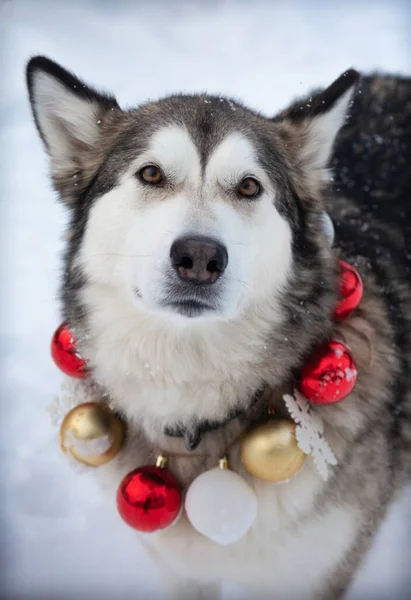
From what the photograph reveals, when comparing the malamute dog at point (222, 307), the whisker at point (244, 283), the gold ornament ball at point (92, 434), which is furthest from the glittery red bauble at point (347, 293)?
the gold ornament ball at point (92, 434)

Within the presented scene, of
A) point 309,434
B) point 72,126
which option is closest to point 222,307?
point 309,434

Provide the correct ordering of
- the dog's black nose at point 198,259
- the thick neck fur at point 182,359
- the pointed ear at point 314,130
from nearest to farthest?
the dog's black nose at point 198,259 → the thick neck fur at point 182,359 → the pointed ear at point 314,130

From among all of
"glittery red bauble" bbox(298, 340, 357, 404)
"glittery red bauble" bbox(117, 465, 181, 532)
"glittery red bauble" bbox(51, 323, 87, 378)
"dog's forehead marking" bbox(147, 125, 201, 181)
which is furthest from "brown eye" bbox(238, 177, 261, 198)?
"glittery red bauble" bbox(117, 465, 181, 532)

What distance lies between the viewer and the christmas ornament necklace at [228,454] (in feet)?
5.95

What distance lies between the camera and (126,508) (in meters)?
1.88

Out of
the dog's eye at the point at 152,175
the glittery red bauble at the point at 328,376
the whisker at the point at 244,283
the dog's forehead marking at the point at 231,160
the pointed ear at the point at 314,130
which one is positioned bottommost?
the glittery red bauble at the point at 328,376

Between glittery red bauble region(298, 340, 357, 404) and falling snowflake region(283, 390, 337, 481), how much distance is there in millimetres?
48

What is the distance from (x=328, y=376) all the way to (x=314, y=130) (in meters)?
0.93

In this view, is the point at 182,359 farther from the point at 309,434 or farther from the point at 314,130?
the point at 314,130

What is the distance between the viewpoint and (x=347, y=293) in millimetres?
2062

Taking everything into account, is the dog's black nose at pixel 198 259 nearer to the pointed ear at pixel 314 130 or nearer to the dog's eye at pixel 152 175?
the dog's eye at pixel 152 175

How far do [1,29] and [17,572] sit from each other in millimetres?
3520

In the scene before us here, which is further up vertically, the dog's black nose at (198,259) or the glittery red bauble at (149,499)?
the dog's black nose at (198,259)

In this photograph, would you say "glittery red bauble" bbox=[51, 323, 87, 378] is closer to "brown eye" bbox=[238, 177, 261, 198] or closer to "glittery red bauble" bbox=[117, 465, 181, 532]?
"glittery red bauble" bbox=[117, 465, 181, 532]
